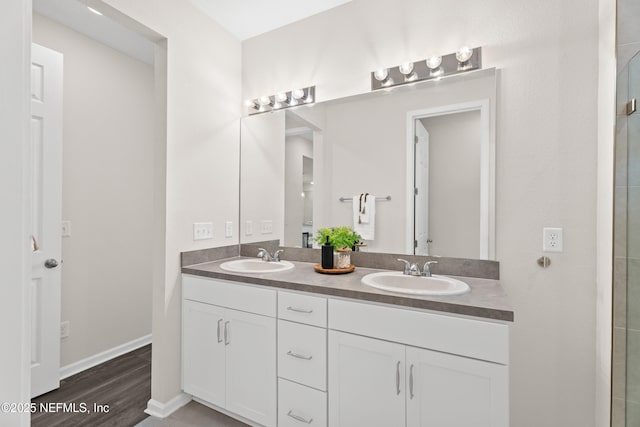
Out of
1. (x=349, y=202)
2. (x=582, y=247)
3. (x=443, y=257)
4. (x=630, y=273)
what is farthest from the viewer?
(x=349, y=202)

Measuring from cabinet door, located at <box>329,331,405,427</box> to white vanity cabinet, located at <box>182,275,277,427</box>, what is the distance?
14.7 inches

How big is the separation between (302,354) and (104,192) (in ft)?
6.94

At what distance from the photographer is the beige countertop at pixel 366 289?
1.24 metres

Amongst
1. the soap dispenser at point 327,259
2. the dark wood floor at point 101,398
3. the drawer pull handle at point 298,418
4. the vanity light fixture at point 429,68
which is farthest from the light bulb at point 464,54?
the dark wood floor at point 101,398

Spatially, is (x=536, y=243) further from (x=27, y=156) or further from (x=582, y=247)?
(x=27, y=156)

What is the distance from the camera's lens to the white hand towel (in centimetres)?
203

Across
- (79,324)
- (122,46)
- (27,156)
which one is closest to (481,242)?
(27,156)

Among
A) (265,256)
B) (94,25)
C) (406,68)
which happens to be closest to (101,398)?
(265,256)

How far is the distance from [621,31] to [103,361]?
379 cm

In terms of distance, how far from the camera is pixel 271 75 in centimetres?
246

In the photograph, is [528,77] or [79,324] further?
[79,324]

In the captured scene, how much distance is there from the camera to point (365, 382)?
4.69 ft

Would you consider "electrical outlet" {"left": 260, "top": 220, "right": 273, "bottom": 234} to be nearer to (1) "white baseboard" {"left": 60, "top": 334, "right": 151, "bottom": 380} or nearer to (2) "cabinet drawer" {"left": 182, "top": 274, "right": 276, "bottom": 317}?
(2) "cabinet drawer" {"left": 182, "top": 274, "right": 276, "bottom": 317}

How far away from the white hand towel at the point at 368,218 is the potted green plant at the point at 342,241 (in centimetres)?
9
